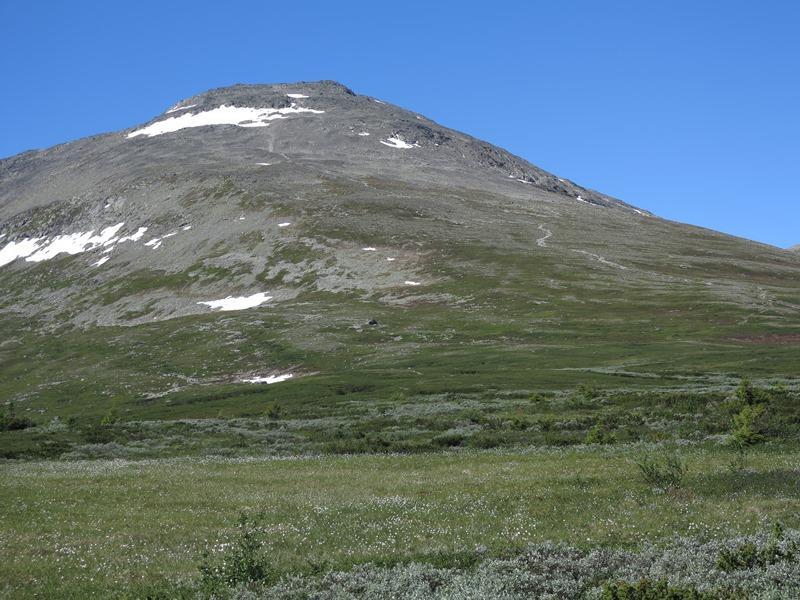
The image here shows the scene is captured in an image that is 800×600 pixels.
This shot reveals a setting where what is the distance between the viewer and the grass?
64.9 feet

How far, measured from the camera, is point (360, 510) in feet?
81.5

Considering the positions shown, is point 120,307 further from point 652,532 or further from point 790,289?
point 652,532

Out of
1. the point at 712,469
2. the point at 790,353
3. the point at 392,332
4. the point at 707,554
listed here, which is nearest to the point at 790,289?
the point at 790,353

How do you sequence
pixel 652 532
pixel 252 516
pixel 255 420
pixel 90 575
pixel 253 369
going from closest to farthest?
pixel 90 575 → pixel 652 532 → pixel 252 516 → pixel 255 420 → pixel 253 369

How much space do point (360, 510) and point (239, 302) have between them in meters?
142

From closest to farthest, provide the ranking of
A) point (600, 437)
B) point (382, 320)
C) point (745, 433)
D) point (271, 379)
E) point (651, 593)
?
1. point (651, 593)
2. point (745, 433)
3. point (600, 437)
4. point (271, 379)
5. point (382, 320)

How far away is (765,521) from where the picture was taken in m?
20.9

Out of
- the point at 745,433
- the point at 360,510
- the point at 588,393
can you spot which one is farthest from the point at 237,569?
the point at 588,393

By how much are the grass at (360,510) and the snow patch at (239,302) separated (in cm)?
12688

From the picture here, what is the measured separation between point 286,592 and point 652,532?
9.44 m

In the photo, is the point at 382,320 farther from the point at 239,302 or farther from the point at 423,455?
the point at 423,455

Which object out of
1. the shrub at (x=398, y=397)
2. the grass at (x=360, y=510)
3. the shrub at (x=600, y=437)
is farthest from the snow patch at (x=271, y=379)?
the grass at (x=360, y=510)

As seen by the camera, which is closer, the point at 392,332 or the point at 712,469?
the point at 712,469

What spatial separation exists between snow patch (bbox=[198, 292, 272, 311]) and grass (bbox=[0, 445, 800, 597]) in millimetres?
126882
